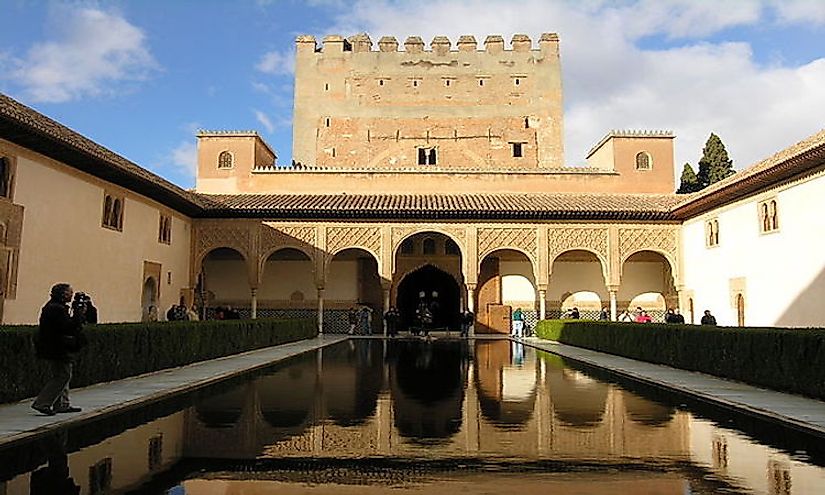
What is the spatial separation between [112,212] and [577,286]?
1662cm

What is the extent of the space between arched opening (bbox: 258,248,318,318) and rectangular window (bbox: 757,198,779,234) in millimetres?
15257

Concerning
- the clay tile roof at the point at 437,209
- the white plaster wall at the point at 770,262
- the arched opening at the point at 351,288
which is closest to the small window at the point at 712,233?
the white plaster wall at the point at 770,262

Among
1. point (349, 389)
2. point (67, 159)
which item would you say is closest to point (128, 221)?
point (67, 159)

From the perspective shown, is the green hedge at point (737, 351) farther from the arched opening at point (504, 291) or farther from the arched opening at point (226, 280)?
the arched opening at point (226, 280)

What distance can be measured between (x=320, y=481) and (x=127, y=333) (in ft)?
21.9

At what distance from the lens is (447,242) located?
27469 mm

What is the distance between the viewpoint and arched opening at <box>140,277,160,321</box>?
805 inches

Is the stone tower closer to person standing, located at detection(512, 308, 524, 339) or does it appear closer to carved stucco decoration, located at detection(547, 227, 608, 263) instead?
carved stucco decoration, located at detection(547, 227, 608, 263)

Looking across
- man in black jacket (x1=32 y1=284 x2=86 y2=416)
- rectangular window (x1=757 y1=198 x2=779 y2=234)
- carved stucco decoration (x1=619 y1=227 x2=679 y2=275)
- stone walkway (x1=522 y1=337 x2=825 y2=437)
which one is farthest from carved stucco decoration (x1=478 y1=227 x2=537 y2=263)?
man in black jacket (x1=32 y1=284 x2=86 y2=416)

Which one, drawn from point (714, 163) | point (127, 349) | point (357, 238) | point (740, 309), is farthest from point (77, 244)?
point (714, 163)

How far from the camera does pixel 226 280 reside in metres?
26.8

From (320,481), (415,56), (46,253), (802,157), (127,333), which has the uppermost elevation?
(415,56)

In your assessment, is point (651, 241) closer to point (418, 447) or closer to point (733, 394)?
point (733, 394)

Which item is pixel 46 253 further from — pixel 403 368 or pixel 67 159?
pixel 403 368
